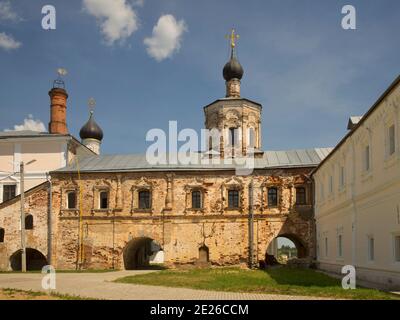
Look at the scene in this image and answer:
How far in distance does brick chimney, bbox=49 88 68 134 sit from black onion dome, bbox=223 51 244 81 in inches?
440

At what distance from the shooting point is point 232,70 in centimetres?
3231

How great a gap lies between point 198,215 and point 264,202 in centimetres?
385

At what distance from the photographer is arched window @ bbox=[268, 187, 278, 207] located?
27141 millimetres

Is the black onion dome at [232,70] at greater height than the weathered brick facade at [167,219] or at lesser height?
greater

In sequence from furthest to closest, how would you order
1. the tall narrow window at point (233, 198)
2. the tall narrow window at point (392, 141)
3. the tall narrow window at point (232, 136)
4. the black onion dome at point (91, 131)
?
the black onion dome at point (91, 131)
the tall narrow window at point (232, 136)
the tall narrow window at point (233, 198)
the tall narrow window at point (392, 141)

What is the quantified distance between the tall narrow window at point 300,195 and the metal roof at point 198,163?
4.51 ft

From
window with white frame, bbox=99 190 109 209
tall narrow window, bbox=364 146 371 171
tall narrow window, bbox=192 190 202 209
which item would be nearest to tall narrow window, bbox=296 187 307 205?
tall narrow window, bbox=192 190 202 209

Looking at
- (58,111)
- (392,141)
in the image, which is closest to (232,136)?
(58,111)

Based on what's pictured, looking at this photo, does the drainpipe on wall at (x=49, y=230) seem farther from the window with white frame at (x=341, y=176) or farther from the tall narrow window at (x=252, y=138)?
the window with white frame at (x=341, y=176)

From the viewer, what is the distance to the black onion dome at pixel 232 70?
32281mm

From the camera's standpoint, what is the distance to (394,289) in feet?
42.8

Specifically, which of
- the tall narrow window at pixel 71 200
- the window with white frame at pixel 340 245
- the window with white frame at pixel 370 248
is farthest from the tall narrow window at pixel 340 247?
the tall narrow window at pixel 71 200

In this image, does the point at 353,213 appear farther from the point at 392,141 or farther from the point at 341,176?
the point at 392,141
